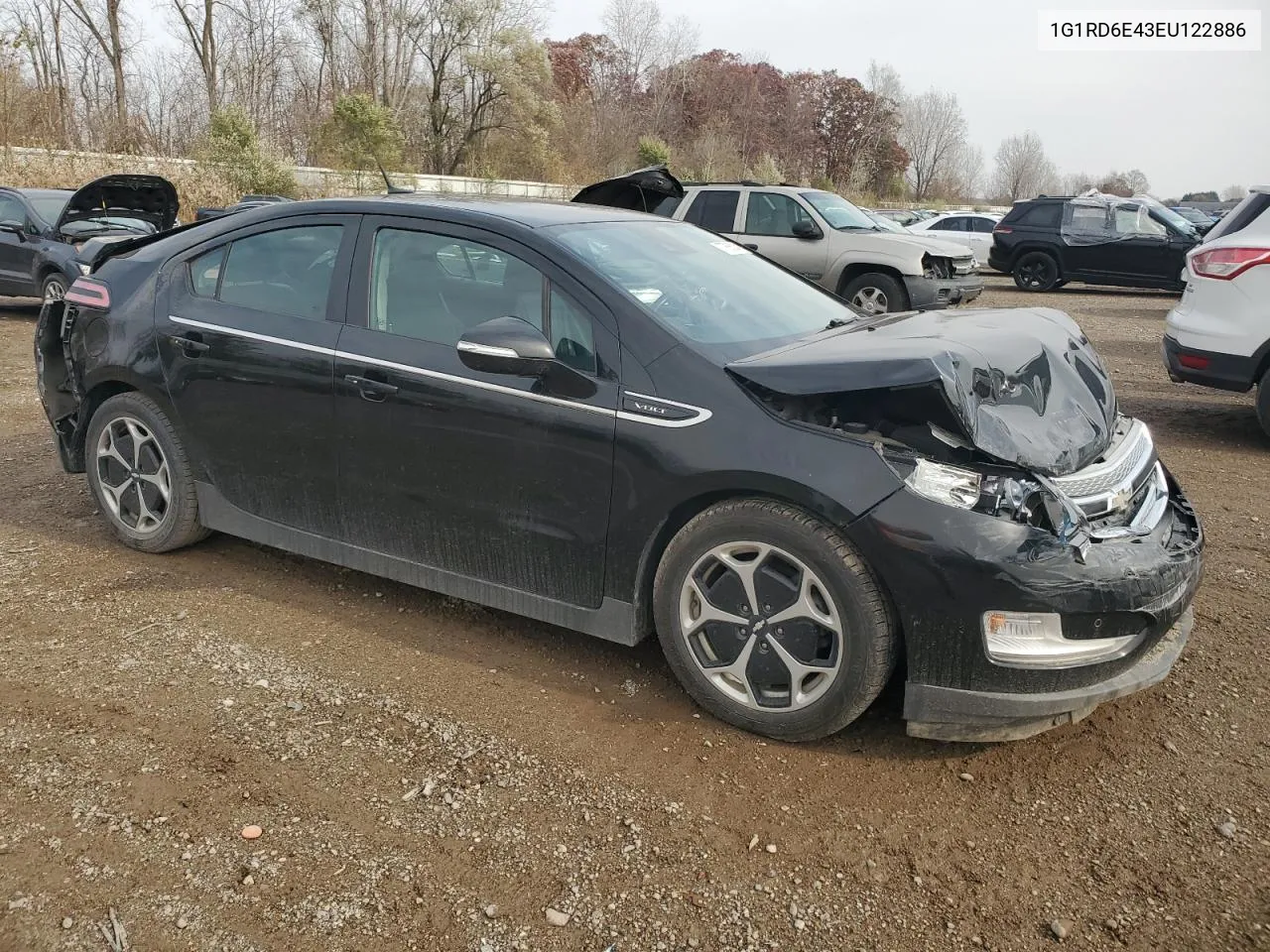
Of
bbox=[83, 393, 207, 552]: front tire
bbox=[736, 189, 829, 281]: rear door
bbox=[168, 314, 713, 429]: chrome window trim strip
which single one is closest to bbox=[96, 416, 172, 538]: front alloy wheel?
bbox=[83, 393, 207, 552]: front tire

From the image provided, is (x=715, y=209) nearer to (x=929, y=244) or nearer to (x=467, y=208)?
(x=929, y=244)

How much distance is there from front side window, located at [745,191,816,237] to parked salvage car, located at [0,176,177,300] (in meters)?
7.25

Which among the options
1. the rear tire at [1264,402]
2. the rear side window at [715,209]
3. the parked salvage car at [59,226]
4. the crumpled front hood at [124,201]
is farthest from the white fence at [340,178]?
the rear tire at [1264,402]

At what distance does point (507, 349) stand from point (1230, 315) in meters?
5.98

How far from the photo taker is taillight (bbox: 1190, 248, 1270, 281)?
672 cm

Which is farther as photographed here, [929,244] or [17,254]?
[929,244]

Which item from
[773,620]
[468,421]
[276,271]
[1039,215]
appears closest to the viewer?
[773,620]

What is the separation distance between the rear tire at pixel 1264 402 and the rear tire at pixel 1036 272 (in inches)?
498

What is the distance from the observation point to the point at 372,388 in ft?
11.8

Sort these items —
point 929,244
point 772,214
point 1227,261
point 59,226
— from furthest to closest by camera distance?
point 772,214 < point 929,244 < point 59,226 < point 1227,261

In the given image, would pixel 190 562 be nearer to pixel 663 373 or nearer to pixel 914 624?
pixel 663 373

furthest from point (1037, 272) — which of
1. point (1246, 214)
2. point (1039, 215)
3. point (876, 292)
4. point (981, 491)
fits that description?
point (981, 491)

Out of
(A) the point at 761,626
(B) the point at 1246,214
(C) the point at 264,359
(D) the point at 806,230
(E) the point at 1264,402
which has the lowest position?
(E) the point at 1264,402

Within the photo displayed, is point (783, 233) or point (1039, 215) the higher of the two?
point (1039, 215)
